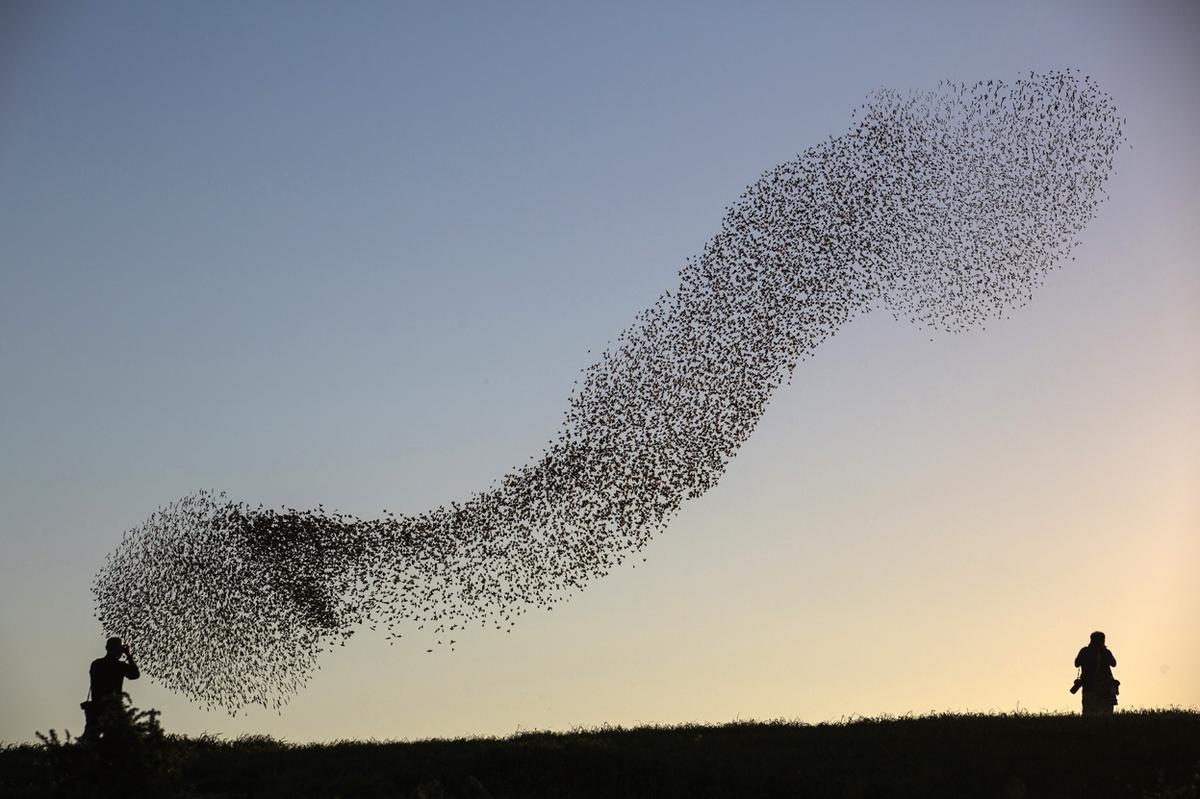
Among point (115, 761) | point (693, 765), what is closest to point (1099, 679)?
point (693, 765)

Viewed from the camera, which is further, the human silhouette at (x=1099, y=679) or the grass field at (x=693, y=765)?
the human silhouette at (x=1099, y=679)

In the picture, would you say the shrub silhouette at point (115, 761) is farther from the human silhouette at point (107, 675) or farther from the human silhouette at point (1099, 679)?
the human silhouette at point (1099, 679)

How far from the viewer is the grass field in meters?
22.6

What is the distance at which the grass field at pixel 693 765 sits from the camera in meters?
22.6

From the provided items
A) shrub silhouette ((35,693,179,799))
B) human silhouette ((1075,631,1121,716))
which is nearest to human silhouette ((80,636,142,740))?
shrub silhouette ((35,693,179,799))

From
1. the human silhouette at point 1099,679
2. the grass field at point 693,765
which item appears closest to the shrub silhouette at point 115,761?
the grass field at point 693,765

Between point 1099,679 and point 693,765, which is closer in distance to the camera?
point 693,765

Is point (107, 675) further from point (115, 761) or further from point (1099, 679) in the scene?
point (1099, 679)

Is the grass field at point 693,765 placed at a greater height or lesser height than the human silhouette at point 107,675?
lesser

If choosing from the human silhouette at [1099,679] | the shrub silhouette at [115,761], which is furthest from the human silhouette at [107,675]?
the human silhouette at [1099,679]

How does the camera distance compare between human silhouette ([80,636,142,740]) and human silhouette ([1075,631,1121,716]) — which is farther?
human silhouette ([1075,631,1121,716])

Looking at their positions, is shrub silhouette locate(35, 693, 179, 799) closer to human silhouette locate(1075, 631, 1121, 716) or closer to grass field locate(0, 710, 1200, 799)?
grass field locate(0, 710, 1200, 799)

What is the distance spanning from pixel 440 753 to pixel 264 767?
328 cm

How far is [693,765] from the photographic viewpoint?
2392cm
